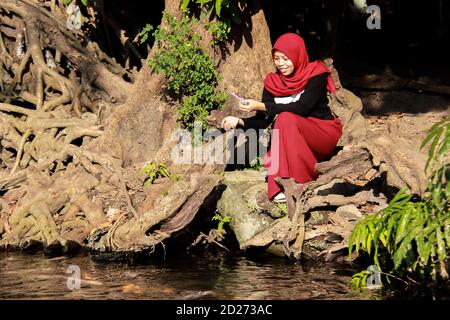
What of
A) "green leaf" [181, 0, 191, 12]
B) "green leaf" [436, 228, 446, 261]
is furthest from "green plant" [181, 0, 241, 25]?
"green leaf" [436, 228, 446, 261]

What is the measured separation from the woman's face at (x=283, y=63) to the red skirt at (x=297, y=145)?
44 cm

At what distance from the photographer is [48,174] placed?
9.69 metres

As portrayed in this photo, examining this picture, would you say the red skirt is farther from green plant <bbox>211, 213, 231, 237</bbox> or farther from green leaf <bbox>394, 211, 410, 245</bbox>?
green leaf <bbox>394, 211, 410, 245</bbox>

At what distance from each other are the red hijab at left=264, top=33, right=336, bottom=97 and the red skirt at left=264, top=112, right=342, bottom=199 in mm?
345

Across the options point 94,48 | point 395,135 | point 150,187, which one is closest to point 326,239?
point 395,135

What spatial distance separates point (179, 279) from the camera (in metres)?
7.35

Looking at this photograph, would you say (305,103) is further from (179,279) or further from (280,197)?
(179,279)

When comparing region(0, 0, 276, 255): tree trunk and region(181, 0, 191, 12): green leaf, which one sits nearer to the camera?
region(0, 0, 276, 255): tree trunk

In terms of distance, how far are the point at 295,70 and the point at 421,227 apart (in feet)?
8.34

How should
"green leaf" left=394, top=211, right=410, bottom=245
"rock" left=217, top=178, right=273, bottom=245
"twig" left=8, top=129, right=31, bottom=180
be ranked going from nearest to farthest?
"green leaf" left=394, top=211, right=410, bottom=245, "rock" left=217, top=178, right=273, bottom=245, "twig" left=8, top=129, right=31, bottom=180

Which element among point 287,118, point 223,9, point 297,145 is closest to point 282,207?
point 297,145

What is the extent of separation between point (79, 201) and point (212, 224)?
1432 mm

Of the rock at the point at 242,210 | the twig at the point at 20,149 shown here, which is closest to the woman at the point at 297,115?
the rock at the point at 242,210

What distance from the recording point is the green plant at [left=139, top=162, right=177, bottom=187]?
9.06 metres
